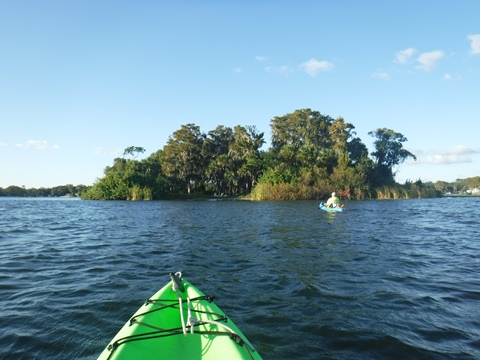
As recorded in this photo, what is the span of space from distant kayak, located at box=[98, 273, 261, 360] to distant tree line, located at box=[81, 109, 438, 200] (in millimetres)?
47643

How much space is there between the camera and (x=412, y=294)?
698 centimetres

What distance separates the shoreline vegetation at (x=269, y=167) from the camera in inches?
2186

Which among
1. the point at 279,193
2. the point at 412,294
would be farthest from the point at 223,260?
the point at 279,193

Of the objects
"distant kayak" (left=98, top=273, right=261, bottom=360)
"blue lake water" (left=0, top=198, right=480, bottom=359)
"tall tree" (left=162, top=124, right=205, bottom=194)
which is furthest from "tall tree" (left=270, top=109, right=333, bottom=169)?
"distant kayak" (left=98, top=273, right=261, bottom=360)

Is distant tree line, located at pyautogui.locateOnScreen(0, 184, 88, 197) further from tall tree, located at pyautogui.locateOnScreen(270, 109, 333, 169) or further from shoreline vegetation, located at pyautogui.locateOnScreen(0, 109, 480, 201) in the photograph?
tall tree, located at pyautogui.locateOnScreen(270, 109, 333, 169)

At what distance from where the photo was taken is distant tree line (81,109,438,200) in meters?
55.5

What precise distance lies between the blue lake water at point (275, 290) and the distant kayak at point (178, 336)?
882 millimetres

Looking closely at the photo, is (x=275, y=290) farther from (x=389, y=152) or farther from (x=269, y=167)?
(x=389, y=152)

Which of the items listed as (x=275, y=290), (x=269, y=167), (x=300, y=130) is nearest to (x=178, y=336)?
(x=275, y=290)

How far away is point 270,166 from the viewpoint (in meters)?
60.3

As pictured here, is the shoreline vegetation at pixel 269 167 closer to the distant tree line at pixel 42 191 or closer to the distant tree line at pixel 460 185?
the distant tree line at pixel 42 191

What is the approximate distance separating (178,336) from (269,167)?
5626 cm

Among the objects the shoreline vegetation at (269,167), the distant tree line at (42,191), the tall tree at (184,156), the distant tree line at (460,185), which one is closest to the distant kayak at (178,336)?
the shoreline vegetation at (269,167)

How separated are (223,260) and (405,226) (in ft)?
42.9
